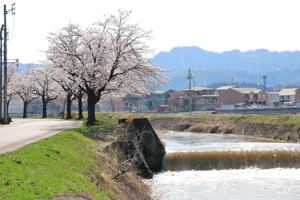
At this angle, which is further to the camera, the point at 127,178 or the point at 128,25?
the point at 128,25

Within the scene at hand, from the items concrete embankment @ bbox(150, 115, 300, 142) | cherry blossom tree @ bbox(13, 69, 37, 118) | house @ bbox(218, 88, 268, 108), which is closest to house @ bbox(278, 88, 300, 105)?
house @ bbox(218, 88, 268, 108)

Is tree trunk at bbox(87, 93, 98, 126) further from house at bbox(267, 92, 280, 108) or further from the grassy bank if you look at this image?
house at bbox(267, 92, 280, 108)

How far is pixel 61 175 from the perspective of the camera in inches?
535

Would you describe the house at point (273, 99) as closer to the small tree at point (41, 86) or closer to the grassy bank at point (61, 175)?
the small tree at point (41, 86)

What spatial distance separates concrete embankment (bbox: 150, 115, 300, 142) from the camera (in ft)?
176

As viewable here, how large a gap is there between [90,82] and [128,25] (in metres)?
6.45

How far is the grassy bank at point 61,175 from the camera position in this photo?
10.8 metres

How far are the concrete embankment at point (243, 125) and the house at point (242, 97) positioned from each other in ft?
226

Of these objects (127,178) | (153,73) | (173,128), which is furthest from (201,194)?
(173,128)

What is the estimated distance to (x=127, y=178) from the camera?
18.8 metres

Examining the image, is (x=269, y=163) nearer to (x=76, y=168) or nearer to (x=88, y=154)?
(x=88, y=154)

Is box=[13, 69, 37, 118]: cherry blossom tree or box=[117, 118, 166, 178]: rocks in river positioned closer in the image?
box=[117, 118, 166, 178]: rocks in river

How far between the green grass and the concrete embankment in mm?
36968

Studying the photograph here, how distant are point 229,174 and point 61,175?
15.1 m
